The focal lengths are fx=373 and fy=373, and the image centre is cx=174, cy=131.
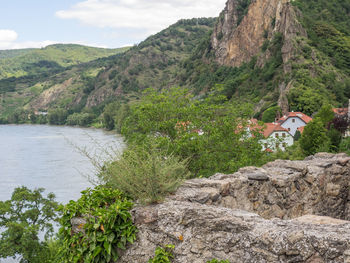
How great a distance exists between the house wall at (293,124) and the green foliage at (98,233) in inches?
1744

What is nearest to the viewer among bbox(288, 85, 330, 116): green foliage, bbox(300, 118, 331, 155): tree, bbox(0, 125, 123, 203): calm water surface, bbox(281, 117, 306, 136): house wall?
bbox(300, 118, 331, 155): tree

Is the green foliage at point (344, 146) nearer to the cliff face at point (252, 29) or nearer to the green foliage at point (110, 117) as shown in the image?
the cliff face at point (252, 29)

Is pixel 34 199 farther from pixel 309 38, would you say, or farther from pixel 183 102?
pixel 309 38

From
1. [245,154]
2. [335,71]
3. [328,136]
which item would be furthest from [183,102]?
[335,71]

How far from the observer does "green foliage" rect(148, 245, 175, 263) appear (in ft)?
14.7

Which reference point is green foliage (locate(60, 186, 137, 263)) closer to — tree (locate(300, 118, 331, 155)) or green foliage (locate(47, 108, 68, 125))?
tree (locate(300, 118, 331, 155))

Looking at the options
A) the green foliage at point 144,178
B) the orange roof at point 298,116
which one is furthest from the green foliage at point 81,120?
the green foliage at point 144,178

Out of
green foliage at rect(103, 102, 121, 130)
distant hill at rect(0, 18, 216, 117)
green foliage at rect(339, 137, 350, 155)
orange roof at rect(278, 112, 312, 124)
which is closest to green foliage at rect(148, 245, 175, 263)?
green foliage at rect(339, 137, 350, 155)

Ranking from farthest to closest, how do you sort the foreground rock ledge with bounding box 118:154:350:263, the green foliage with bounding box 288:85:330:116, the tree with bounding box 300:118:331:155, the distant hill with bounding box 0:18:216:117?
the distant hill with bounding box 0:18:216:117, the green foliage with bounding box 288:85:330:116, the tree with bounding box 300:118:331:155, the foreground rock ledge with bounding box 118:154:350:263

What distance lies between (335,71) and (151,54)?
389ft

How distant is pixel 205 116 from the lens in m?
15.5

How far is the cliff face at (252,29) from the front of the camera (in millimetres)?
65125

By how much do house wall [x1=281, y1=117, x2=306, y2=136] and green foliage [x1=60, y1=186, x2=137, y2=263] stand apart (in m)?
44.3

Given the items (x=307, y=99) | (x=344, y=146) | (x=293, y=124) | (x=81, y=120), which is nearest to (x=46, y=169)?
(x=293, y=124)
